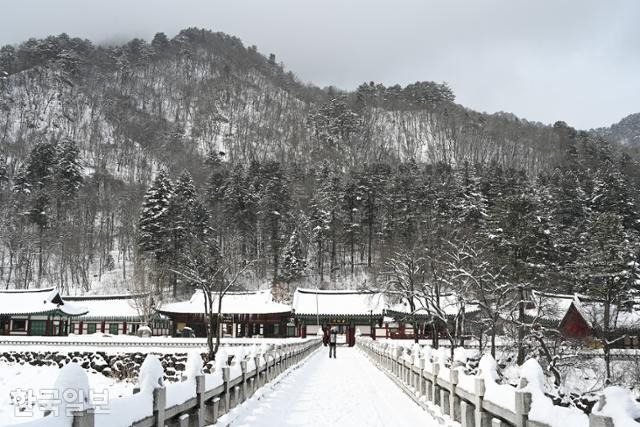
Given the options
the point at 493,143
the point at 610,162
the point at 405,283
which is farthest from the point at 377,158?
the point at 405,283

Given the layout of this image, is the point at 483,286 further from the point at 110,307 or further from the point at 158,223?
the point at 158,223

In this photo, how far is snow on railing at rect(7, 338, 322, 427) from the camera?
459cm

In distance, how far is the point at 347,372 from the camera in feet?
84.5

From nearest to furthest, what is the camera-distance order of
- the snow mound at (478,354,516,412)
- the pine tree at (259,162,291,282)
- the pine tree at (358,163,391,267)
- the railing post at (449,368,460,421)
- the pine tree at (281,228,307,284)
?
the snow mound at (478,354,516,412), the railing post at (449,368,460,421), the pine tree at (281,228,307,284), the pine tree at (259,162,291,282), the pine tree at (358,163,391,267)

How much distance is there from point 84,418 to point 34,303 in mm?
59872

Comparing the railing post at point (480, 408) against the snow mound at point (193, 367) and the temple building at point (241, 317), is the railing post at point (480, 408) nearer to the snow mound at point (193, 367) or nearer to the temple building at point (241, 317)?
the snow mound at point (193, 367)

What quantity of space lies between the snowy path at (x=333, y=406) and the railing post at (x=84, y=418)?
702cm

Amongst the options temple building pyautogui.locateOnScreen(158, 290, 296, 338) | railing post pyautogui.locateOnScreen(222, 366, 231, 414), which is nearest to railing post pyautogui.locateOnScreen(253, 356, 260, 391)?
railing post pyautogui.locateOnScreen(222, 366, 231, 414)

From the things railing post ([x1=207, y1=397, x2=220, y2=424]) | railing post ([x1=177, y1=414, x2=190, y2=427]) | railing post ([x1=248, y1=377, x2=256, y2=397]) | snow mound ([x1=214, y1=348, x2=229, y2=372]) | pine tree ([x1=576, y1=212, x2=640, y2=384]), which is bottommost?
railing post ([x1=248, y1=377, x2=256, y2=397])

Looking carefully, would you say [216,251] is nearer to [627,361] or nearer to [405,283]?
[405,283]

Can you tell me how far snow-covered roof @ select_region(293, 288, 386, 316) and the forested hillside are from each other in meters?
5.54

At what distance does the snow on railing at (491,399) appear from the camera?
14.2ft

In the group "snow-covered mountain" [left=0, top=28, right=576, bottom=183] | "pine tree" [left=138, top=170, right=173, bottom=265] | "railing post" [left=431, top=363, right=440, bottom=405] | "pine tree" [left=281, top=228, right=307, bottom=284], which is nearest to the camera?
"railing post" [left=431, top=363, right=440, bottom=405]

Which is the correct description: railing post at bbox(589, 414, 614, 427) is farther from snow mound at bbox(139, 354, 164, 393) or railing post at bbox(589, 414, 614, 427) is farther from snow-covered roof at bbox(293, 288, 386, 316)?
snow-covered roof at bbox(293, 288, 386, 316)
